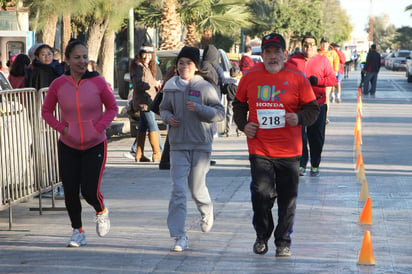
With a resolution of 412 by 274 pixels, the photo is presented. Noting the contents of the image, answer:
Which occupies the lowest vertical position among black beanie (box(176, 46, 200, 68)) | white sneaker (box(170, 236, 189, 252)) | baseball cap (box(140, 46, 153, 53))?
white sneaker (box(170, 236, 189, 252))

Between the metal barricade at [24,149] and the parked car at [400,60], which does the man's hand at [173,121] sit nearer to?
the metal barricade at [24,149]

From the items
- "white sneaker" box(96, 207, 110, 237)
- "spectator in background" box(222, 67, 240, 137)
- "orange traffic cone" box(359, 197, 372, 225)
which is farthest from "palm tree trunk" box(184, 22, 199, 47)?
"white sneaker" box(96, 207, 110, 237)

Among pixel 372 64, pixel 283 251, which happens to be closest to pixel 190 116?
pixel 283 251

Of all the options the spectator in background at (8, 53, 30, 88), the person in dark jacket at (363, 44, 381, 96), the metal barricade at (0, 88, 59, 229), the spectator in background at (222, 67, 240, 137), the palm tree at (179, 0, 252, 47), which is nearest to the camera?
the metal barricade at (0, 88, 59, 229)

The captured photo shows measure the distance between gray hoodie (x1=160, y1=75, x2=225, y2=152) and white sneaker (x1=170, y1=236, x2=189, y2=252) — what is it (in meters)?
0.77

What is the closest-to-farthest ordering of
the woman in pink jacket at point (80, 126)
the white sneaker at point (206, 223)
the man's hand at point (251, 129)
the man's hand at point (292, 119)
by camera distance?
the man's hand at point (292, 119)
the man's hand at point (251, 129)
the woman in pink jacket at point (80, 126)
the white sneaker at point (206, 223)

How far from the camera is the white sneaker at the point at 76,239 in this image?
736 cm

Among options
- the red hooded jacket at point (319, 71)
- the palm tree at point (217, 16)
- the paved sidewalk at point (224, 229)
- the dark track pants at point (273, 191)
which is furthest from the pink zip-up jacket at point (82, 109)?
the palm tree at point (217, 16)

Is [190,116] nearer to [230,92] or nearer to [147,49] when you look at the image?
[147,49]

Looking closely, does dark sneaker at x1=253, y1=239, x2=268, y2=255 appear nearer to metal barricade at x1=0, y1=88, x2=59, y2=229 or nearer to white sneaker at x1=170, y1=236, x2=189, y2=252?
white sneaker at x1=170, y1=236, x2=189, y2=252

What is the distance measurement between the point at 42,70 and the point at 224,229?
329 centimetres

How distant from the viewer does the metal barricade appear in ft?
27.2

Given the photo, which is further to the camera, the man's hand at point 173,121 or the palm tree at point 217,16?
the palm tree at point 217,16

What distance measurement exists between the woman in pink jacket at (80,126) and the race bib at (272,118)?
136cm
